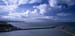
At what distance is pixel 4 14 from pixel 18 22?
0.19m

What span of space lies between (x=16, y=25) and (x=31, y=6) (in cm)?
29

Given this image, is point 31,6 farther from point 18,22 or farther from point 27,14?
point 18,22

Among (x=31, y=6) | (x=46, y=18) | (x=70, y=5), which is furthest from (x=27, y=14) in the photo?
(x=70, y=5)

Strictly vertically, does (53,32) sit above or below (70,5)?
below

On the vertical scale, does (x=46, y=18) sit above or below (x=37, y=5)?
below

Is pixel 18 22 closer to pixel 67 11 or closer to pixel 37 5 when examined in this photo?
pixel 37 5

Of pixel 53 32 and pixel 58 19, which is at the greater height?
pixel 58 19

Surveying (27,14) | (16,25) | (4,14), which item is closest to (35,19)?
(27,14)

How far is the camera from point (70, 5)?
1.98 metres

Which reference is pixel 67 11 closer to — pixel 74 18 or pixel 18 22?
pixel 74 18

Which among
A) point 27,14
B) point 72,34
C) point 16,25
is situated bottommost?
point 72,34

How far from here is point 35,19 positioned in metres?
1.95

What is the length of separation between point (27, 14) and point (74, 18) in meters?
0.57

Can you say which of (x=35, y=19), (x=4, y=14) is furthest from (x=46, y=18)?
(x=4, y=14)
